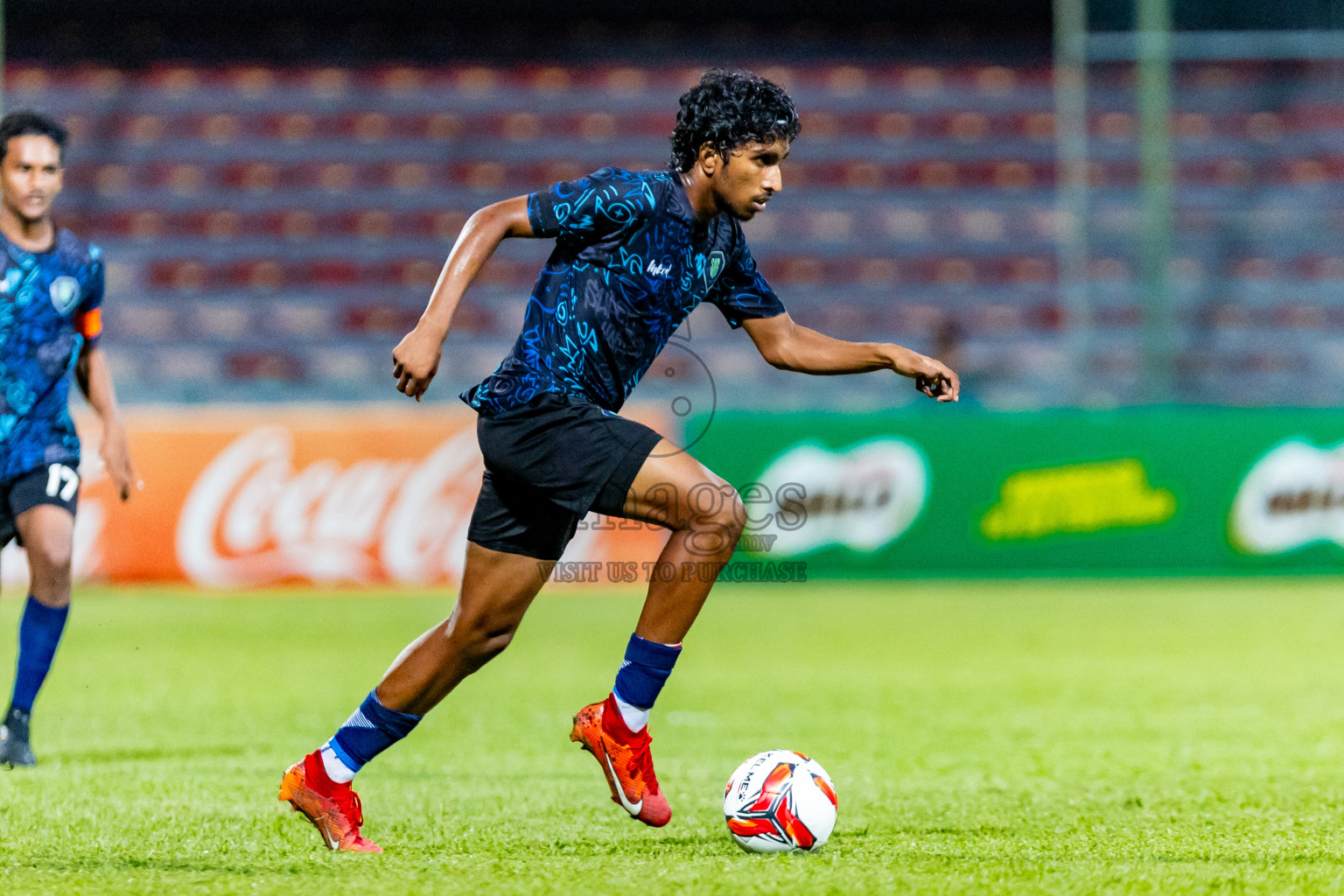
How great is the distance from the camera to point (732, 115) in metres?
3.72

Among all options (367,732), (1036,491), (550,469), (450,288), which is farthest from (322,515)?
(450,288)

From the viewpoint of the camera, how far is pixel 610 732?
377 centimetres

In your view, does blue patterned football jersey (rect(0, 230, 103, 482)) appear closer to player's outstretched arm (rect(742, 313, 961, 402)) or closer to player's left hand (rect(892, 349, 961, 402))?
player's outstretched arm (rect(742, 313, 961, 402))

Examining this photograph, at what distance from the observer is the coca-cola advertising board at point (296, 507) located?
11.1 meters

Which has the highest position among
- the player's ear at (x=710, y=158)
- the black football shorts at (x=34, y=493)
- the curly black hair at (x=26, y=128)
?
the curly black hair at (x=26, y=128)

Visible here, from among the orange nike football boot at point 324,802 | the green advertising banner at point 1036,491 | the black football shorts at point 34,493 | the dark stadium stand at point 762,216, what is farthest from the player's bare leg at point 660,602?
the dark stadium stand at point 762,216

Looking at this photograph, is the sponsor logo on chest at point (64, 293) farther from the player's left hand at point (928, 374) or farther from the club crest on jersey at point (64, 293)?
the player's left hand at point (928, 374)

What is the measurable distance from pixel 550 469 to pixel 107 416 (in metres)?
2.26

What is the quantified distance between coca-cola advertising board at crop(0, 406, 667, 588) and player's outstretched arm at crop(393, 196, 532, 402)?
24.5ft

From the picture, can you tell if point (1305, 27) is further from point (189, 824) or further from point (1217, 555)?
point (189, 824)

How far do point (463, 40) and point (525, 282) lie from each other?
2.71 meters

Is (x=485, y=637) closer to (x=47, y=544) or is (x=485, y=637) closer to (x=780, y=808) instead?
(x=780, y=808)

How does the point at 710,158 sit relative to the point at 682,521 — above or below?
above

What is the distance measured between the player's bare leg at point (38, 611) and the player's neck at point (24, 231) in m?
0.83
